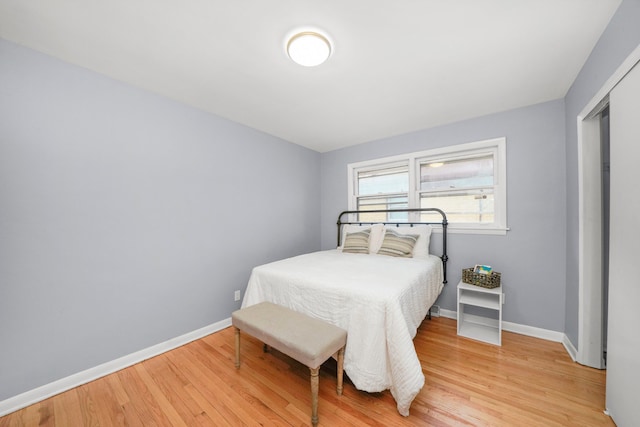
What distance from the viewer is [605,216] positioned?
181 cm

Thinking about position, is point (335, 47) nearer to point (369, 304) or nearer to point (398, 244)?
point (369, 304)

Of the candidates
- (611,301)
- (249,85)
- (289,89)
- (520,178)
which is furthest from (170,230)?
(520,178)

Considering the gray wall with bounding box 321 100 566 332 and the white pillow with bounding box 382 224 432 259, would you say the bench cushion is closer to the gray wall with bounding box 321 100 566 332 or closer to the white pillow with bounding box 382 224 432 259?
the white pillow with bounding box 382 224 432 259

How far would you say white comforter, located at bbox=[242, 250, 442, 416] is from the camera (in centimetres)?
144

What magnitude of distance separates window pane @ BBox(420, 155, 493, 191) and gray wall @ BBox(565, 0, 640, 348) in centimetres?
68

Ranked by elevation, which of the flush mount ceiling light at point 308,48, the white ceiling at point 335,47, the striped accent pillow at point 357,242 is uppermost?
the white ceiling at point 335,47

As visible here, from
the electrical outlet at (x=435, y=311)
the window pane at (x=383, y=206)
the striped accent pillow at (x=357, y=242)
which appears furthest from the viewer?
the window pane at (x=383, y=206)

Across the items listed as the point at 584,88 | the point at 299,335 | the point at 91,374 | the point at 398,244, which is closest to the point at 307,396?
the point at 299,335

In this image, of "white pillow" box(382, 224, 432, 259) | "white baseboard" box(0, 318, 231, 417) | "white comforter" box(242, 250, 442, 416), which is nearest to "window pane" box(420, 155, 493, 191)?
"white pillow" box(382, 224, 432, 259)

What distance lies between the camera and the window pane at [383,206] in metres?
3.35

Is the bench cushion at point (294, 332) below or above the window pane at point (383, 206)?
below

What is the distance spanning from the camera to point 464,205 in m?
2.86

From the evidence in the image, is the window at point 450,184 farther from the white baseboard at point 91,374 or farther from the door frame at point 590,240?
the white baseboard at point 91,374

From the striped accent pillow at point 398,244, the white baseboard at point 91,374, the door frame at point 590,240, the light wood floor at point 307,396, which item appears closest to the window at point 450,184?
the striped accent pillow at point 398,244
